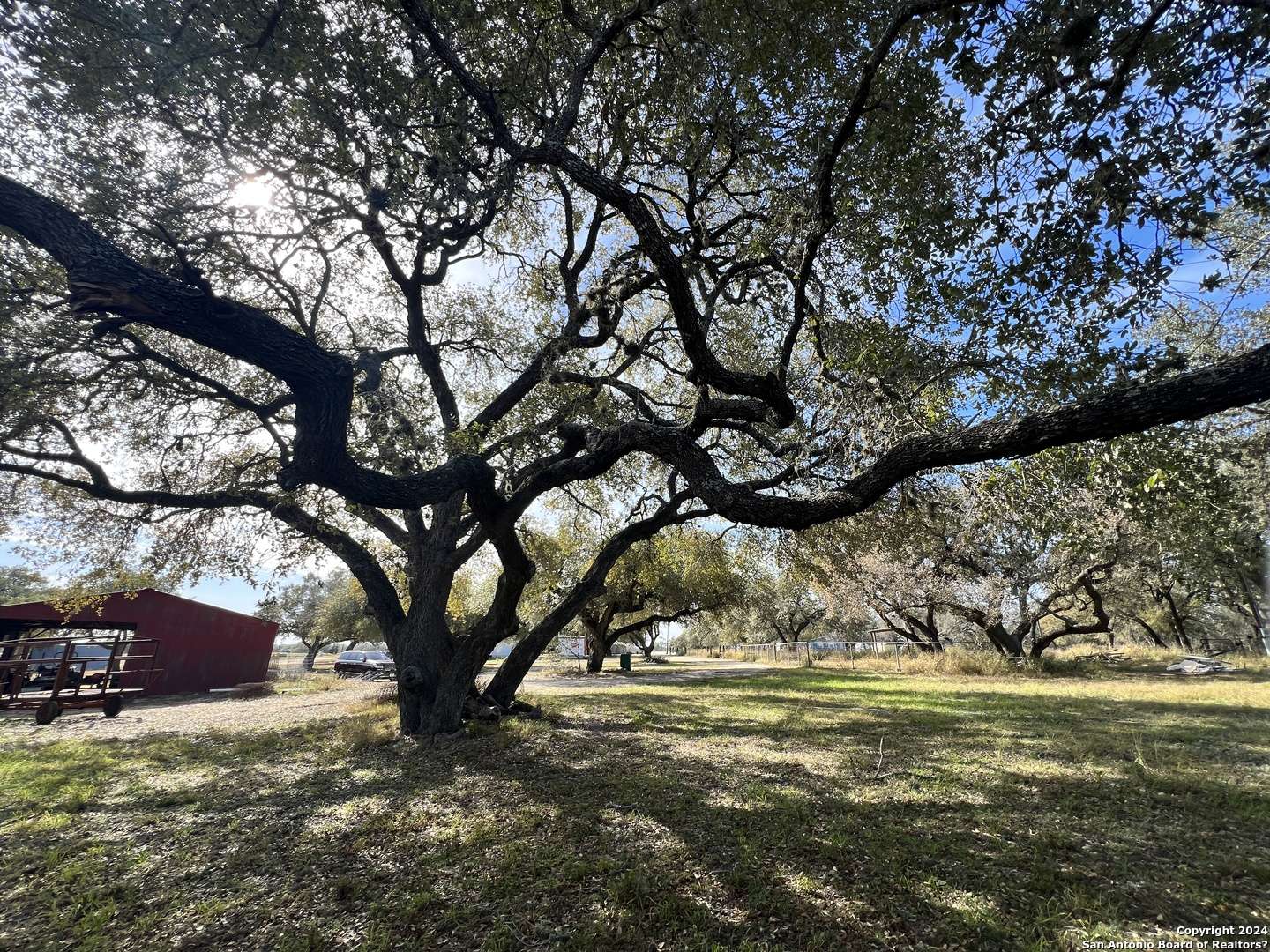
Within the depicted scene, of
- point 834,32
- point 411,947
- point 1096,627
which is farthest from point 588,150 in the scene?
point 1096,627

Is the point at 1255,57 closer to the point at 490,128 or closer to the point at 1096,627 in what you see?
the point at 490,128

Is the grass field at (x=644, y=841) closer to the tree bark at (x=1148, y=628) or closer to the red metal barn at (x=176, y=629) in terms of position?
the red metal barn at (x=176, y=629)

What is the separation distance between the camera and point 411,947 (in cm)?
290

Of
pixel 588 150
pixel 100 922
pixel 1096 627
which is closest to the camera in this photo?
pixel 100 922

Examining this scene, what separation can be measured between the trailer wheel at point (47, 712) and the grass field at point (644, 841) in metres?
4.54

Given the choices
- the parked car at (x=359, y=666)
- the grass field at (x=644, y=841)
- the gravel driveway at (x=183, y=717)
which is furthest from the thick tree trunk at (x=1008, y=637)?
the parked car at (x=359, y=666)

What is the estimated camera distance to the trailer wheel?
11180mm

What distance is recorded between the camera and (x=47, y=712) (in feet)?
36.9

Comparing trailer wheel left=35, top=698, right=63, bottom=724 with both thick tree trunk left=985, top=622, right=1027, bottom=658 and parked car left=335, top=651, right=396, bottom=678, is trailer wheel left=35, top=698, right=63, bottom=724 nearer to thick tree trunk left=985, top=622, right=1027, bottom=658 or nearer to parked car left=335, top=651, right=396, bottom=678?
parked car left=335, top=651, right=396, bottom=678

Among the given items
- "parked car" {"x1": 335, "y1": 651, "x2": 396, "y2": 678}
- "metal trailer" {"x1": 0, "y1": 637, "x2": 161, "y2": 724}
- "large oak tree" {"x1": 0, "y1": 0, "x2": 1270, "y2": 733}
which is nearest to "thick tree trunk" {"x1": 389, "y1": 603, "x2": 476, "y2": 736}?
"large oak tree" {"x1": 0, "y1": 0, "x2": 1270, "y2": 733}

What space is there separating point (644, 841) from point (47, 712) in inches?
583

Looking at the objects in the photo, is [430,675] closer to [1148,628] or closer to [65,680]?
[65,680]

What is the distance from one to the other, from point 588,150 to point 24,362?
336 inches

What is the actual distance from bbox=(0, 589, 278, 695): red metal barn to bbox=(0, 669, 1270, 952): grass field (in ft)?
35.2
